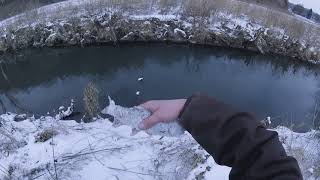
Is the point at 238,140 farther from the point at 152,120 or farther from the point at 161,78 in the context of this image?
the point at 161,78

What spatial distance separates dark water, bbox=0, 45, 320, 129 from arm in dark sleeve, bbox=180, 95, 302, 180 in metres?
6.49

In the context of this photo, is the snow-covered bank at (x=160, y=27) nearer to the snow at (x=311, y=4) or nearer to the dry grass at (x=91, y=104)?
the snow at (x=311, y=4)

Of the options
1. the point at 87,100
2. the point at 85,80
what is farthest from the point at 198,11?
the point at 87,100

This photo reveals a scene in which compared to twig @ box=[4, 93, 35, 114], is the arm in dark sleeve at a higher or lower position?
higher

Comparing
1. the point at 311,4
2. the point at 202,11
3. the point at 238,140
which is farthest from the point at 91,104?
the point at 311,4

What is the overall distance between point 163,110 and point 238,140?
0.95 feet

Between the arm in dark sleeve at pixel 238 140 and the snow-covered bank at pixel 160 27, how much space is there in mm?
9559

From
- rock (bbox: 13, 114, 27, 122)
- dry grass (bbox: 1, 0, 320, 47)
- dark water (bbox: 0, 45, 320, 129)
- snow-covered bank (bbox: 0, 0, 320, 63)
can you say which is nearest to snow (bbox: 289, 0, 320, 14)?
dry grass (bbox: 1, 0, 320, 47)

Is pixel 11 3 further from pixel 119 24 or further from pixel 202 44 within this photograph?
pixel 202 44

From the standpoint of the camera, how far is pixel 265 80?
9.36 metres

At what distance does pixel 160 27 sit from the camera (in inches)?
428

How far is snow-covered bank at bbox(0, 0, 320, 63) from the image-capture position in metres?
10.5

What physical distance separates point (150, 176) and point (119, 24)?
723cm

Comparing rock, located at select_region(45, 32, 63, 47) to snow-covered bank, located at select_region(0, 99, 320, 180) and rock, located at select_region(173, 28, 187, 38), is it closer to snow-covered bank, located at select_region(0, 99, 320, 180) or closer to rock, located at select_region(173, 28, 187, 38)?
rock, located at select_region(173, 28, 187, 38)
